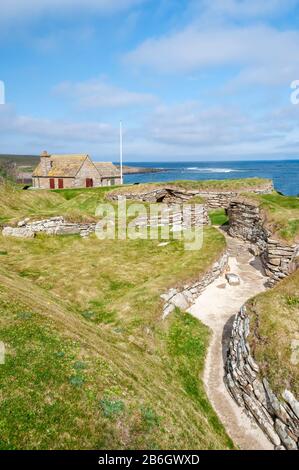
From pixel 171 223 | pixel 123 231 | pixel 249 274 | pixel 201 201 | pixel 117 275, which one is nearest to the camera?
pixel 117 275

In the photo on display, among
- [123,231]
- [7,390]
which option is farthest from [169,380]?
[123,231]

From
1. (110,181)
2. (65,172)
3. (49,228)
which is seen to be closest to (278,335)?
(49,228)

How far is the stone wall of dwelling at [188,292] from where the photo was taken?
1688cm

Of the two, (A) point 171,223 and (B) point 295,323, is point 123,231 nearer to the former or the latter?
(A) point 171,223

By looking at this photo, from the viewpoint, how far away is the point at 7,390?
8859 millimetres

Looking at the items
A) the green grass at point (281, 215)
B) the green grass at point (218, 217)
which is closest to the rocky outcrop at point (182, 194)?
the green grass at point (218, 217)

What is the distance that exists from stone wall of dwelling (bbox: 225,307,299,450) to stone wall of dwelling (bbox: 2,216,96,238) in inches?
658

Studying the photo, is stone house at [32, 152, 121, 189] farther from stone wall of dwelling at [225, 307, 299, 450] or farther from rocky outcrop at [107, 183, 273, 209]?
stone wall of dwelling at [225, 307, 299, 450]

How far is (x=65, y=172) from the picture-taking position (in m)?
56.7

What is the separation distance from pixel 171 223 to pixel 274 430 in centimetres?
2047

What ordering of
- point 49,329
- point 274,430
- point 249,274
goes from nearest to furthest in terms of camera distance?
1. point 274,430
2. point 49,329
3. point 249,274

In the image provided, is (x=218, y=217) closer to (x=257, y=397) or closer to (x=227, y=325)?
(x=227, y=325)

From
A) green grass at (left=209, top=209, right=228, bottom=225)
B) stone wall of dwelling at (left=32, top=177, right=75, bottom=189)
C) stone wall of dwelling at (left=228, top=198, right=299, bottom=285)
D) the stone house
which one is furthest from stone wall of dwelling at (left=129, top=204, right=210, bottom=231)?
the stone house

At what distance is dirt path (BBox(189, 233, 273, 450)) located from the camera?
36.6 feet
